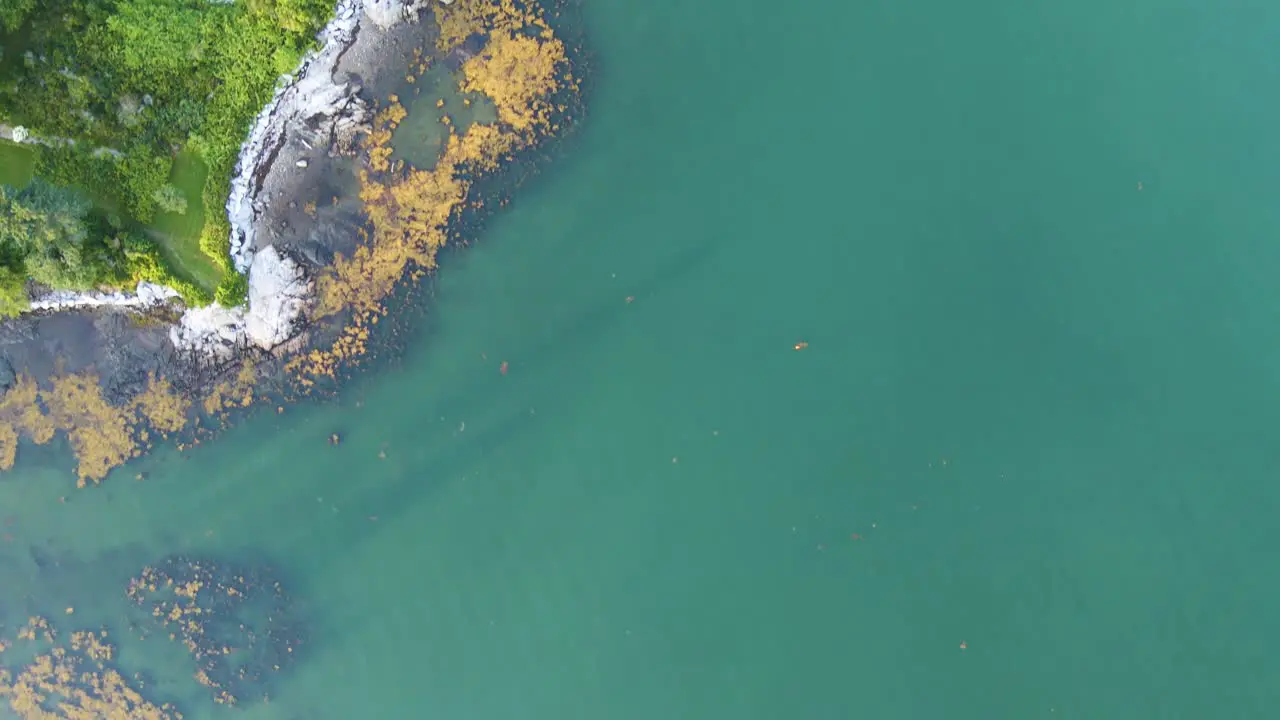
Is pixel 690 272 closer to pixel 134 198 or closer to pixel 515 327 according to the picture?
pixel 515 327

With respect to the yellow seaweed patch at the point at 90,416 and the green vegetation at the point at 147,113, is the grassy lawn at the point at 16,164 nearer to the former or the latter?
the green vegetation at the point at 147,113

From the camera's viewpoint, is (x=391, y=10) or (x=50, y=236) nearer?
(x=50, y=236)

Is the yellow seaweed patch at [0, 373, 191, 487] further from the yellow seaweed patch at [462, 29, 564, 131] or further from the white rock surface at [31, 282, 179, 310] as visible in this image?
the yellow seaweed patch at [462, 29, 564, 131]

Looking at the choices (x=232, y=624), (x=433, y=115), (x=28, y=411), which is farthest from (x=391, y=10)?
(x=232, y=624)

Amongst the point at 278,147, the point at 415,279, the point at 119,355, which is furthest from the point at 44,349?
the point at 415,279

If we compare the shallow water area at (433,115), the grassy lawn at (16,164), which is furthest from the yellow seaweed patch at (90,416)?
the shallow water area at (433,115)

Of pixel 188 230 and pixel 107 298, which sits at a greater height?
pixel 188 230

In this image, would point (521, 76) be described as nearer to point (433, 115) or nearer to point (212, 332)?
point (433, 115)
